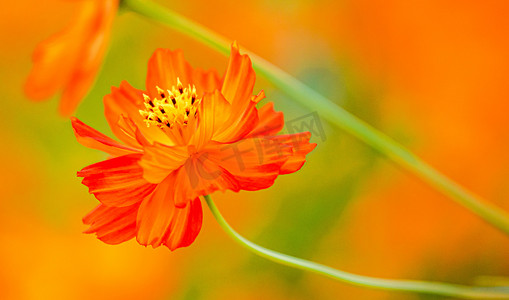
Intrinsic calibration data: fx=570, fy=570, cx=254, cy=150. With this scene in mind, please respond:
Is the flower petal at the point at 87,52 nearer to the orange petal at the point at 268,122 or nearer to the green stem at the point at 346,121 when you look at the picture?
the green stem at the point at 346,121

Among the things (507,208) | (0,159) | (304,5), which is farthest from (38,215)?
(507,208)

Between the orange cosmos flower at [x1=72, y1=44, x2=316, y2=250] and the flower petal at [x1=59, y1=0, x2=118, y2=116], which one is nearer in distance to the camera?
the orange cosmos flower at [x1=72, y1=44, x2=316, y2=250]

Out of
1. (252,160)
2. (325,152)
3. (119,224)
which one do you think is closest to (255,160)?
(252,160)

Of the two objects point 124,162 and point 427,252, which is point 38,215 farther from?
point 427,252

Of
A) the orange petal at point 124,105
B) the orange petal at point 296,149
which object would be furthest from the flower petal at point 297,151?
the orange petal at point 124,105

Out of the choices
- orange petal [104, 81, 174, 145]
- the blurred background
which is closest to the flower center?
orange petal [104, 81, 174, 145]

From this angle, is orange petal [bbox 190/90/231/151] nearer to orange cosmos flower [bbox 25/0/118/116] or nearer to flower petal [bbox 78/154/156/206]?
flower petal [bbox 78/154/156/206]

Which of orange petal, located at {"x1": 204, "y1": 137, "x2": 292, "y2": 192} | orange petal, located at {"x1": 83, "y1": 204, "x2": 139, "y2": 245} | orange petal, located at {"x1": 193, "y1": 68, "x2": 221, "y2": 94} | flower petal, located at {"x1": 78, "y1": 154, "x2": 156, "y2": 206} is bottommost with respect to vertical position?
orange petal, located at {"x1": 83, "y1": 204, "x2": 139, "y2": 245}
